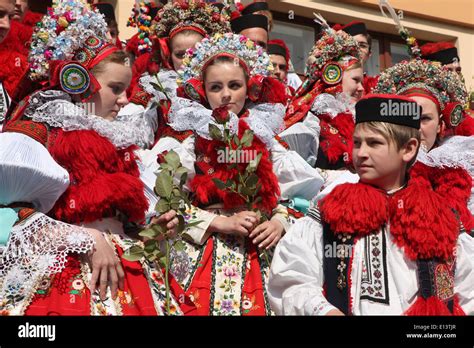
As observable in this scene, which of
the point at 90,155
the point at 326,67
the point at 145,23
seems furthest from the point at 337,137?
the point at 90,155

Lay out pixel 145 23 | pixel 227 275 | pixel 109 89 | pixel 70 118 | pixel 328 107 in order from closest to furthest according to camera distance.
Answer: pixel 70 118
pixel 109 89
pixel 227 275
pixel 328 107
pixel 145 23

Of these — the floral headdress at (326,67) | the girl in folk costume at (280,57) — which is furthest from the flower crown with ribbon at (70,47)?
the girl in folk costume at (280,57)

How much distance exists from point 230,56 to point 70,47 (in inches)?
47.1

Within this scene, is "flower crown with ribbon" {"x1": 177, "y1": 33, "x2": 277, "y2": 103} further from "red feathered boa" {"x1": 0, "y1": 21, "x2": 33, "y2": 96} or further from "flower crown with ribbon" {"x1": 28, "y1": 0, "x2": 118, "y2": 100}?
"red feathered boa" {"x1": 0, "y1": 21, "x2": 33, "y2": 96}

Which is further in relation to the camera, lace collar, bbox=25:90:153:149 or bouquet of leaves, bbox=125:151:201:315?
lace collar, bbox=25:90:153:149

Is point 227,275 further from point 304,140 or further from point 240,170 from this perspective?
point 304,140

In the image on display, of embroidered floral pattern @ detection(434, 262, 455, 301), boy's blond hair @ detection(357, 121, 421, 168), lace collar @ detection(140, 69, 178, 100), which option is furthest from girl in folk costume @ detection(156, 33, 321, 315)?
embroidered floral pattern @ detection(434, 262, 455, 301)

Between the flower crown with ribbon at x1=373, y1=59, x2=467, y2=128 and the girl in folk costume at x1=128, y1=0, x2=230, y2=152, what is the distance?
1309mm

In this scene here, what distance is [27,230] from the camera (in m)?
3.51

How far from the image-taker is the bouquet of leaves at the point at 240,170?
4.18 metres

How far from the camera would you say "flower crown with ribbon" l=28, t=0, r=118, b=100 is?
12.8ft

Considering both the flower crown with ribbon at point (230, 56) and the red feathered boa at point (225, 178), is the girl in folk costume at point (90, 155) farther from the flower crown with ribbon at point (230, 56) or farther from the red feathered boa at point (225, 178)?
the flower crown with ribbon at point (230, 56)

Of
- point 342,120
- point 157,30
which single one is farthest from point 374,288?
point 157,30

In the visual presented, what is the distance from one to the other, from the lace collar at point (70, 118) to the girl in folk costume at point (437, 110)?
1.78m
